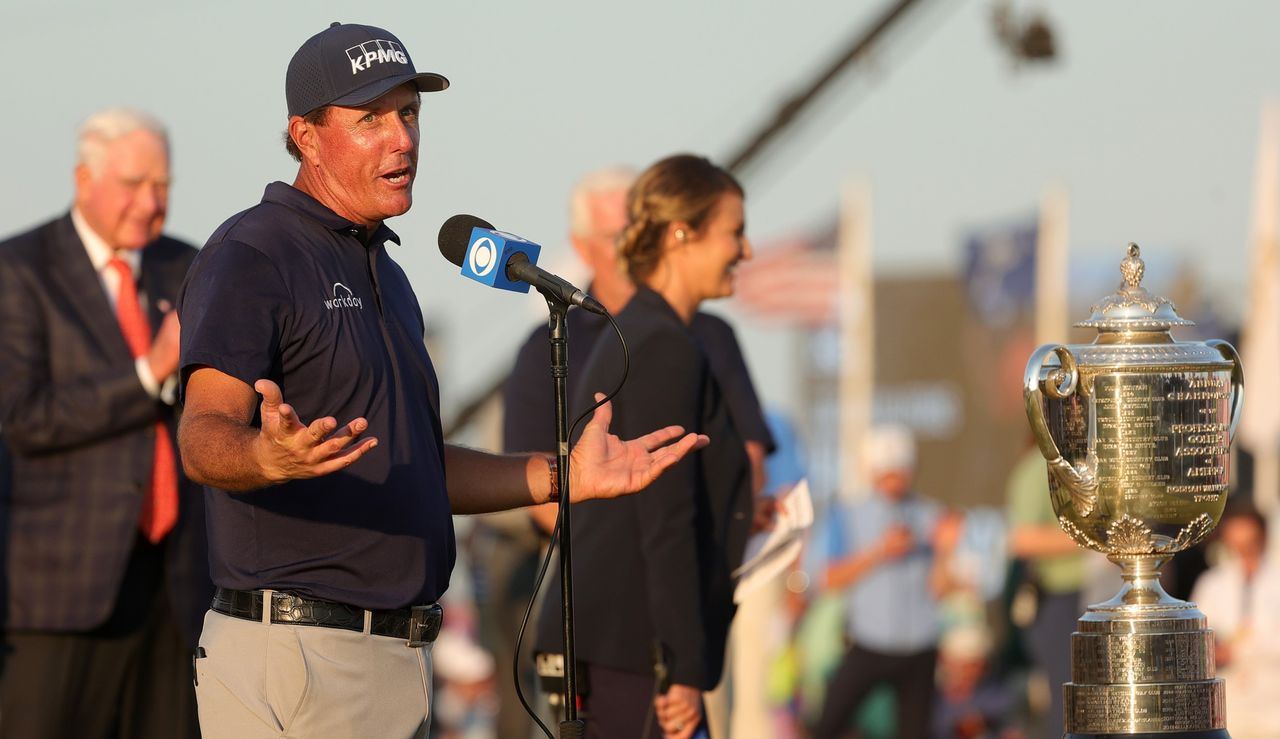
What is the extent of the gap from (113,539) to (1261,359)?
561 inches

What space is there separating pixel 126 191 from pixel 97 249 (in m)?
0.19

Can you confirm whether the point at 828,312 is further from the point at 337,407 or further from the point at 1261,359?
the point at 337,407

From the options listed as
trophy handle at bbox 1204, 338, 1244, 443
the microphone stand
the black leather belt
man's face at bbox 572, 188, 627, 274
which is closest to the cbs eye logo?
the microphone stand

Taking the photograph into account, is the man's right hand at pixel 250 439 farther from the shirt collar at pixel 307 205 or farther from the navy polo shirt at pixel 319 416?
the shirt collar at pixel 307 205

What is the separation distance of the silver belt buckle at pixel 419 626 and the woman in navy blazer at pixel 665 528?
1.25 m

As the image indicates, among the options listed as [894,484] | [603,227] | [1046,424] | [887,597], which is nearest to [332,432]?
→ [1046,424]

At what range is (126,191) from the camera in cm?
575

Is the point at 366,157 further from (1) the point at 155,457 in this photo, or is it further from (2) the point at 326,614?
(1) the point at 155,457

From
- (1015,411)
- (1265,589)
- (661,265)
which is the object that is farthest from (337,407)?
(1015,411)

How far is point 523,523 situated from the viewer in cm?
1012

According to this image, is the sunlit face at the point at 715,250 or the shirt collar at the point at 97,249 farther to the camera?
the shirt collar at the point at 97,249

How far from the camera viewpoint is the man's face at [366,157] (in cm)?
384

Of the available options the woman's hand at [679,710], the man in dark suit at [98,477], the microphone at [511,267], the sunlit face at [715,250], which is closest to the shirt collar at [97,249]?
the man in dark suit at [98,477]

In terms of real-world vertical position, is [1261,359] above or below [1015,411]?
below
